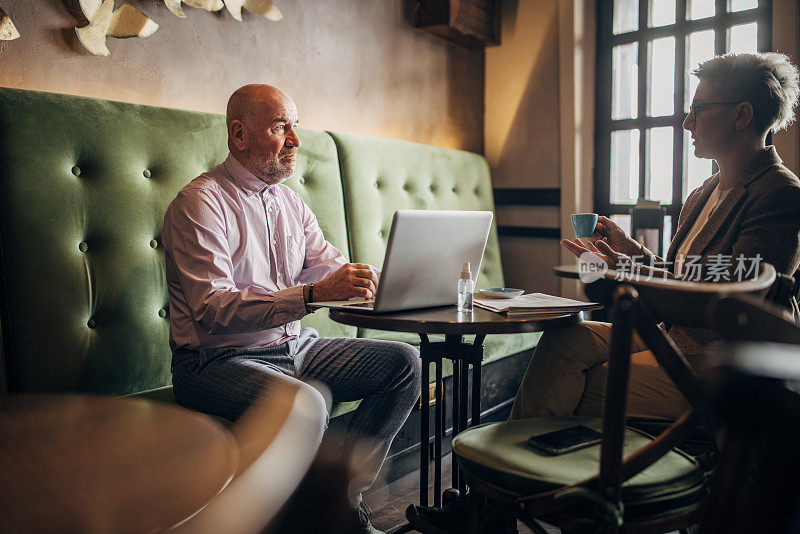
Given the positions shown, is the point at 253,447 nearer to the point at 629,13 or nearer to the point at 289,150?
the point at 289,150

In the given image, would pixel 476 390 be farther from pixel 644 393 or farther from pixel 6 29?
pixel 6 29

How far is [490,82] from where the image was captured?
3600mm

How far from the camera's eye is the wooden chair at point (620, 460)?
2.98 feet

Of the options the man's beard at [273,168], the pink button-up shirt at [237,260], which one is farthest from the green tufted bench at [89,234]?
the man's beard at [273,168]

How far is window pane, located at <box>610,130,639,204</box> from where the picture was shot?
325cm

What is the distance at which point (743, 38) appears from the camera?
2873 mm

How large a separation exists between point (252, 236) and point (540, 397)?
886mm

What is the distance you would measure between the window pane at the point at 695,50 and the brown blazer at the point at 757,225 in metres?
1.49

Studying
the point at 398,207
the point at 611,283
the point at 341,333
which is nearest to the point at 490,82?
the point at 398,207

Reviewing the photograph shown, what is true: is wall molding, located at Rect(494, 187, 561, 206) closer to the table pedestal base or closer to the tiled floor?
the tiled floor

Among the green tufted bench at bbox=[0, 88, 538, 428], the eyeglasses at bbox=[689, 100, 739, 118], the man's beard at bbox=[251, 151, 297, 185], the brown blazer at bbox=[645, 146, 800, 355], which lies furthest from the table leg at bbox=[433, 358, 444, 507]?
the eyeglasses at bbox=[689, 100, 739, 118]

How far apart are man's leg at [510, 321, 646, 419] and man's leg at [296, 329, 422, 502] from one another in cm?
32

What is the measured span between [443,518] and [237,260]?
33.6 inches

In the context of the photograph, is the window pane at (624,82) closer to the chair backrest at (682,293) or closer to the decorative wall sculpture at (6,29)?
the chair backrest at (682,293)
